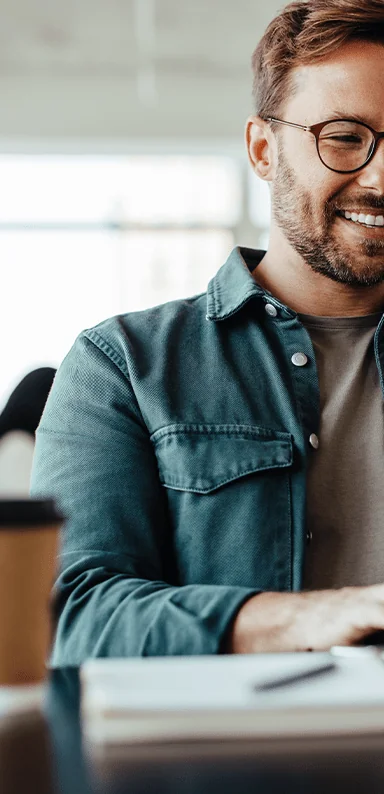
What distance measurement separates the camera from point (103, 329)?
1.30 m

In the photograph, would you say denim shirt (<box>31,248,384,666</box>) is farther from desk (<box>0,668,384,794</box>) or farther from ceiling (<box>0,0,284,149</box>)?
ceiling (<box>0,0,284,149</box>)

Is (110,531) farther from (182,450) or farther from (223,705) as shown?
(223,705)

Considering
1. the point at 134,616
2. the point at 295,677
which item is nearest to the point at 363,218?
the point at 134,616

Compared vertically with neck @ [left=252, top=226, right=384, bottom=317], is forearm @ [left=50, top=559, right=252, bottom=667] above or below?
below

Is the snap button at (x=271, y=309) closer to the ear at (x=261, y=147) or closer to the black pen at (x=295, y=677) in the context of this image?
the ear at (x=261, y=147)

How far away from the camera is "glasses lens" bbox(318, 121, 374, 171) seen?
1.39 metres

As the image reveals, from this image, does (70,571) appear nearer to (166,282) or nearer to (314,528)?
(314,528)

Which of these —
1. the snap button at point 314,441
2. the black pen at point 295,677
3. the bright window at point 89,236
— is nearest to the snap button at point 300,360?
the snap button at point 314,441

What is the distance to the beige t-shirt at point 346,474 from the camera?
1.17 meters

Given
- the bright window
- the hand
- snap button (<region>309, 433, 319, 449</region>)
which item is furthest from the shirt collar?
the bright window

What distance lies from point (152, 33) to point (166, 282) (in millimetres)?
1803

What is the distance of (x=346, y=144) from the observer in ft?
4.61

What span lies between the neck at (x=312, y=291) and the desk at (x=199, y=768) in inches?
39.4

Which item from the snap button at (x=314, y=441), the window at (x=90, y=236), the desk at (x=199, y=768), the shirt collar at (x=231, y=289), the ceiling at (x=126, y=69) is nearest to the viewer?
the desk at (x=199, y=768)
